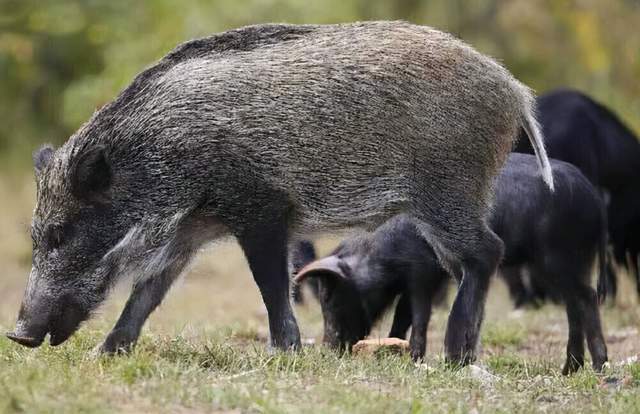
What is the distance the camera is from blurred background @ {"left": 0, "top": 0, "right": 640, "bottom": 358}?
14578 millimetres

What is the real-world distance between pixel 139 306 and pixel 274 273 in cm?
86

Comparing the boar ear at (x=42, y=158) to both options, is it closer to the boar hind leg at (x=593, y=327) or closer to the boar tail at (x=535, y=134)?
the boar tail at (x=535, y=134)

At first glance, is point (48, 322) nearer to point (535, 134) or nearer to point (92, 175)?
point (92, 175)

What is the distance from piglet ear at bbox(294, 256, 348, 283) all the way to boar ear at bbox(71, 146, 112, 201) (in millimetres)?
1845

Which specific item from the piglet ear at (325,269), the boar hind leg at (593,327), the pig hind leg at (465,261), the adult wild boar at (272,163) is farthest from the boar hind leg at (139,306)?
the boar hind leg at (593,327)

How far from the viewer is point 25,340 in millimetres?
6270

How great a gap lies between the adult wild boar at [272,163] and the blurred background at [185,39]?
17.2 feet

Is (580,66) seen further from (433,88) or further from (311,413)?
(311,413)

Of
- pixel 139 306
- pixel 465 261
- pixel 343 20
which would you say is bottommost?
pixel 465 261

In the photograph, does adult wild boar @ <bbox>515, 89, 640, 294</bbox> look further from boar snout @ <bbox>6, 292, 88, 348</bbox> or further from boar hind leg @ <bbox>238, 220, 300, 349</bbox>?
boar snout @ <bbox>6, 292, 88, 348</bbox>

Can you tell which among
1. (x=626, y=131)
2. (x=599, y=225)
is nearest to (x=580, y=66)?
→ (x=626, y=131)

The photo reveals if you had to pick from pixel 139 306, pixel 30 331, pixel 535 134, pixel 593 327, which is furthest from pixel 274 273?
pixel 593 327

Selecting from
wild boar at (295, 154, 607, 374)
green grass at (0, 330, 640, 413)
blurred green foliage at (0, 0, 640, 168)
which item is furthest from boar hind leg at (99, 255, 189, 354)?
blurred green foliage at (0, 0, 640, 168)

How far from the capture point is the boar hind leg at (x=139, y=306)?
21.9 ft
